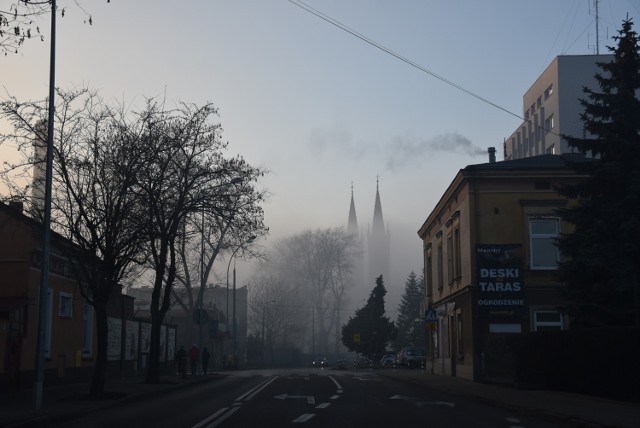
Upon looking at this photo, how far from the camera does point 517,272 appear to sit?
36469 mm

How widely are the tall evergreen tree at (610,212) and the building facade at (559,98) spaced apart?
129 ft

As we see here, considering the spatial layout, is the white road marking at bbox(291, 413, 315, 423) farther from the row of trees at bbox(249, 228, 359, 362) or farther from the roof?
the row of trees at bbox(249, 228, 359, 362)

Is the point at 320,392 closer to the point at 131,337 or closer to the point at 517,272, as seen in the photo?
the point at 517,272

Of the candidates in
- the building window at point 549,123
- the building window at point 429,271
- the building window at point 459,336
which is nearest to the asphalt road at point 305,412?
the building window at point 459,336

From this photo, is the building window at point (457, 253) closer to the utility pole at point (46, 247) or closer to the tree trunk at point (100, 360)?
the tree trunk at point (100, 360)

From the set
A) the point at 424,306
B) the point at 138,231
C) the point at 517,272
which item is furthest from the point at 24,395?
the point at 424,306

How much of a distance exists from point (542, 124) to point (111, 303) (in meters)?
50.3

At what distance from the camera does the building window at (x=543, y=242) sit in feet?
124

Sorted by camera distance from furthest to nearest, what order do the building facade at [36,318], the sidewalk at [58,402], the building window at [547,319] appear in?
the building window at [547,319]
the building facade at [36,318]
the sidewalk at [58,402]

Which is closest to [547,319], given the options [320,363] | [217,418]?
[217,418]

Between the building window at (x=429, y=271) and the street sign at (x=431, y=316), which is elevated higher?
the building window at (x=429, y=271)

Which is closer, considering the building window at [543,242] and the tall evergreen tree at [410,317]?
the building window at [543,242]

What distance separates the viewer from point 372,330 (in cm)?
8450

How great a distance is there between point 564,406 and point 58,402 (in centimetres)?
1356
